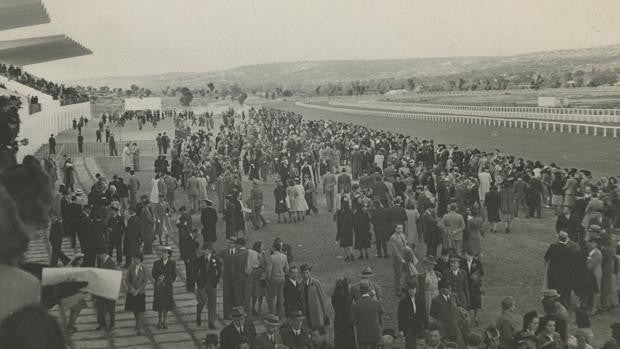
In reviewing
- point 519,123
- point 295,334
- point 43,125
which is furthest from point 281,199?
point 519,123

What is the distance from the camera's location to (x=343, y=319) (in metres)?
9.73

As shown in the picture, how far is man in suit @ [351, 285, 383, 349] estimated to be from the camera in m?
9.30

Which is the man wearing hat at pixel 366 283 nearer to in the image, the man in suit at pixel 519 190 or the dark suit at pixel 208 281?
the dark suit at pixel 208 281

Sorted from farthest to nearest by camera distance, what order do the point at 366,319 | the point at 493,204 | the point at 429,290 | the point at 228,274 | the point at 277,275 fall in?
the point at 493,204 < the point at 228,274 < the point at 277,275 < the point at 429,290 < the point at 366,319

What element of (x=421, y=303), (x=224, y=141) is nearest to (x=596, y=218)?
(x=421, y=303)

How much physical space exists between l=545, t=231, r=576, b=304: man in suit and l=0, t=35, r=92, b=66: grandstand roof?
43.7 metres

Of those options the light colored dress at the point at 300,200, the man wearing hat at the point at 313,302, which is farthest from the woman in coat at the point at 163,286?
the light colored dress at the point at 300,200

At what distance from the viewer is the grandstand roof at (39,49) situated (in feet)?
157

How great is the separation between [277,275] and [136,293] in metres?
2.21

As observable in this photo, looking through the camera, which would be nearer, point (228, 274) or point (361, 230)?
point (228, 274)

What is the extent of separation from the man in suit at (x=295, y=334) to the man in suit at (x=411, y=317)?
1.49 metres

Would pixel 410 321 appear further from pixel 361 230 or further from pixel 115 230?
pixel 115 230

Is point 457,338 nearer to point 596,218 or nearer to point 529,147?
point 596,218

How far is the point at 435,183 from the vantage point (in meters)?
21.3
